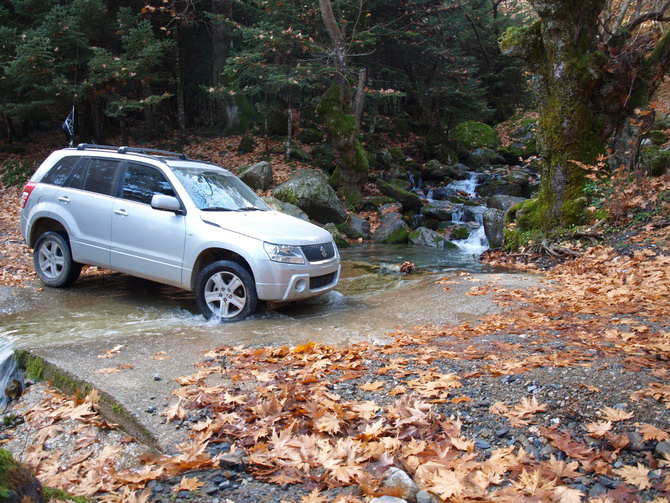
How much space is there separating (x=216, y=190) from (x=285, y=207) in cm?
710

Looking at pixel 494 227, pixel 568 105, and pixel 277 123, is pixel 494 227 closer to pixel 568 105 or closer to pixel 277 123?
pixel 568 105

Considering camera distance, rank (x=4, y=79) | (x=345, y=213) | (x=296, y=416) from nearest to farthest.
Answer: (x=296, y=416)
(x=345, y=213)
(x=4, y=79)

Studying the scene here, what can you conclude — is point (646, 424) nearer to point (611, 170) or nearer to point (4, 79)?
point (611, 170)

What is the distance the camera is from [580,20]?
34.6 feet

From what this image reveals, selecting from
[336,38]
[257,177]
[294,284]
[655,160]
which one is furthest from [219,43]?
[294,284]

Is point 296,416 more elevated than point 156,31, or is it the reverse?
point 156,31

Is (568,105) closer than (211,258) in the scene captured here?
No

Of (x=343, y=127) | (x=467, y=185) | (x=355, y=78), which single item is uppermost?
(x=355, y=78)

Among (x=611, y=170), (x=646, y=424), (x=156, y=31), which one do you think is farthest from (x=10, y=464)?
(x=156, y=31)

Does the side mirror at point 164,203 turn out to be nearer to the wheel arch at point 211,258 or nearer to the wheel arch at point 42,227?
the wheel arch at point 211,258

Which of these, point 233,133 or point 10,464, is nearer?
point 10,464

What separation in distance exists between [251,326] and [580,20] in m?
9.40

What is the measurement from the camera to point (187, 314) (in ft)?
22.9

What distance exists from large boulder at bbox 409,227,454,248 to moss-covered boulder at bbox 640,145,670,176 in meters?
5.26
